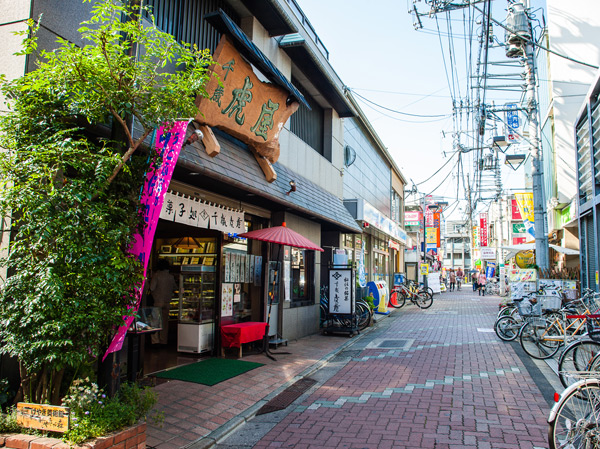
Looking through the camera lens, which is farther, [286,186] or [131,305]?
[286,186]

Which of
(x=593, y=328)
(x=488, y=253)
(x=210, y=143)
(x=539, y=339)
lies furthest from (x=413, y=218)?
(x=210, y=143)

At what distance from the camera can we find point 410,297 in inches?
912

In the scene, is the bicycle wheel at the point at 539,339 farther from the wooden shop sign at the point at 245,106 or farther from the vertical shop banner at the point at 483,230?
the vertical shop banner at the point at 483,230

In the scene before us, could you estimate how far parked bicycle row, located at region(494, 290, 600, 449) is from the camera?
13.0ft

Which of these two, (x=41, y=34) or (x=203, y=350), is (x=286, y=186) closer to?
(x=203, y=350)

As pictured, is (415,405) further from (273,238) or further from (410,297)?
(410,297)

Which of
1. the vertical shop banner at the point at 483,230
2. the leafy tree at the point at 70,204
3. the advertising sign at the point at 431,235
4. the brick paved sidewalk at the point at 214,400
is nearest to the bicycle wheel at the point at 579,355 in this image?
the brick paved sidewalk at the point at 214,400

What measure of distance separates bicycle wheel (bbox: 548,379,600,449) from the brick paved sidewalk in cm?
373

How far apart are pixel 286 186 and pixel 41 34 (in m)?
6.28

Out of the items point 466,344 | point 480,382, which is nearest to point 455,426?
point 480,382

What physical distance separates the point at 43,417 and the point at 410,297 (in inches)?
830

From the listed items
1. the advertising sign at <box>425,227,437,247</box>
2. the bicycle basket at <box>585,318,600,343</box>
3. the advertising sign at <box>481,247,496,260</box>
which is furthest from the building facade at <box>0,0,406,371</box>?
the advertising sign at <box>481,247,496,260</box>

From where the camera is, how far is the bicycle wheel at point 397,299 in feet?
75.2

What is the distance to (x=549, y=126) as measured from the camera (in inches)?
817
